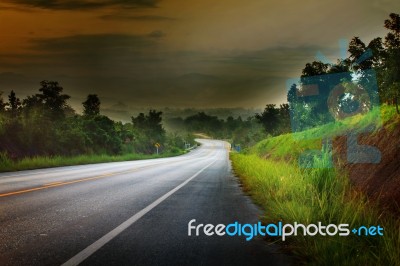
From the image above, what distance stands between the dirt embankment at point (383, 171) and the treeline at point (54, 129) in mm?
23962

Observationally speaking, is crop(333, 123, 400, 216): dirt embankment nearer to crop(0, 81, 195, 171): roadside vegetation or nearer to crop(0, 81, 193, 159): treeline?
crop(0, 81, 195, 171): roadside vegetation

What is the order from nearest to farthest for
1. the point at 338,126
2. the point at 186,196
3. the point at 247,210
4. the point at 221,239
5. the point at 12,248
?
1. the point at 12,248
2. the point at 221,239
3. the point at 247,210
4. the point at 186,196
5. the point at 338,126

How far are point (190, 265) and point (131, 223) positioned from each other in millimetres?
2524

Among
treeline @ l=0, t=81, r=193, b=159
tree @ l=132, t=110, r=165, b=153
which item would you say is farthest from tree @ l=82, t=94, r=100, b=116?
tree @ l=132, t=110, r=165, b=153

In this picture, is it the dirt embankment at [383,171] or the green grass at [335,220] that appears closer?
the green grass at [335,220]

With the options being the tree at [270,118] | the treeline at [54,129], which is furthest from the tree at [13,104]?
the tree at [270,118]

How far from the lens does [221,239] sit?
540 cm

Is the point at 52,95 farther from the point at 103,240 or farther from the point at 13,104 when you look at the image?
the point at 103,240

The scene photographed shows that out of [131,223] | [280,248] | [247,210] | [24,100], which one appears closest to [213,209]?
[247,210]

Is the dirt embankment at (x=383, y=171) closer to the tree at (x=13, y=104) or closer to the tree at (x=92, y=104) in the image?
the tree at (x=13, y=104)

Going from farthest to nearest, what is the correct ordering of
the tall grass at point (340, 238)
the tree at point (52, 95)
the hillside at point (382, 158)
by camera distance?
the tree at point (52, 95) < the hillside at point (382, 158) < the tall grass at point (340, 238)

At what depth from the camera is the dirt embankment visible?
682 centimetres

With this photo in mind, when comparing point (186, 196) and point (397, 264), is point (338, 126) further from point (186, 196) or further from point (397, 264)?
point (397, 264)

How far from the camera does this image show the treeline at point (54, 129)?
3053cm
